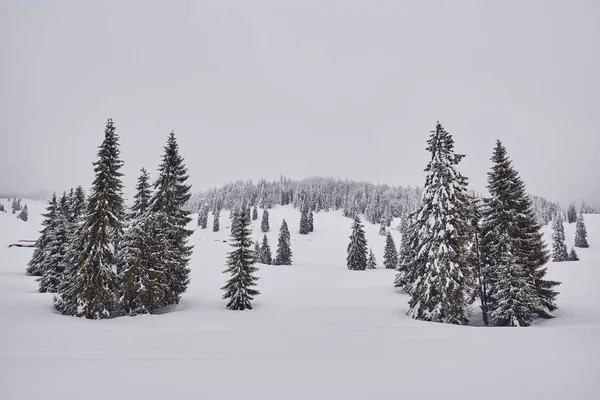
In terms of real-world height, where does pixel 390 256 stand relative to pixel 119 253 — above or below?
below

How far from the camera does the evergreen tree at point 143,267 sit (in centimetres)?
2300

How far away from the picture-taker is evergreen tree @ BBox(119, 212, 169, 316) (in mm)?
23000

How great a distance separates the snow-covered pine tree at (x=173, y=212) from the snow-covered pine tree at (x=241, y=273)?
395 cm

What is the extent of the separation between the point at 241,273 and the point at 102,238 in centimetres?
1136

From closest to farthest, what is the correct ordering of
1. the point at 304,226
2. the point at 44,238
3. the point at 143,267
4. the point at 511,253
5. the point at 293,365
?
1. the point at 293,365
2. the point at 511,253
3. the point at 143,267
4. the point at 44,238
5. the point at 304,226

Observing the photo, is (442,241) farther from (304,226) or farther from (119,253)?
(304,226)

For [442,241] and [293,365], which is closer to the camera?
[293,365]

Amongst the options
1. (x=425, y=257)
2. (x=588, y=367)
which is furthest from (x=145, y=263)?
(x=588, y=367)

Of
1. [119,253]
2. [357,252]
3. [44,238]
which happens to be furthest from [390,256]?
[44,238]

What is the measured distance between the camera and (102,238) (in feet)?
74.5

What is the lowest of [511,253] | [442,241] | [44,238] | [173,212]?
[44,238]

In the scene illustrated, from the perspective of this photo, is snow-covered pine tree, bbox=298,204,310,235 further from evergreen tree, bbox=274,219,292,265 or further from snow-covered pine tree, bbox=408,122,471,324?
snow-covered pine tree, bbox=408,122,471,324

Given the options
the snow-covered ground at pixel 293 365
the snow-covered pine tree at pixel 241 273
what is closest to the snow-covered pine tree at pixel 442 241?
the snow-covered ground at pixel 293 365

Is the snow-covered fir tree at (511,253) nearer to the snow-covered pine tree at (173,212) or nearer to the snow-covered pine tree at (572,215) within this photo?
the snow-covered pine tree at (173,212)
